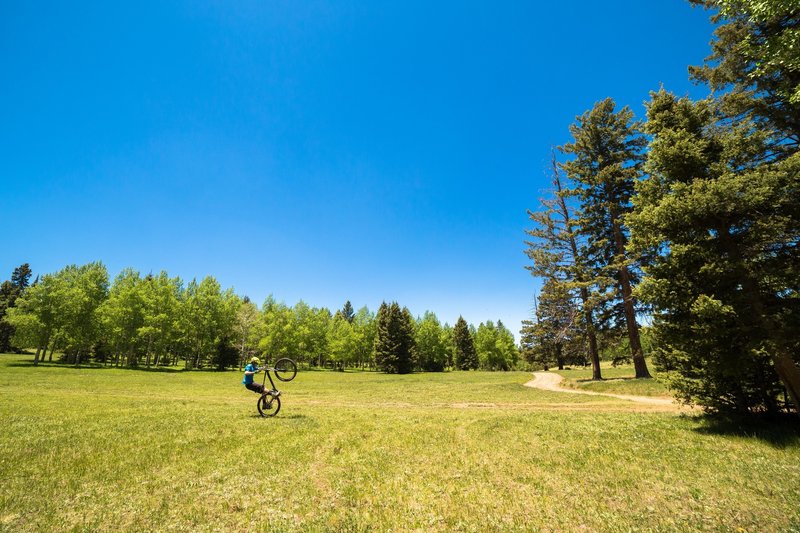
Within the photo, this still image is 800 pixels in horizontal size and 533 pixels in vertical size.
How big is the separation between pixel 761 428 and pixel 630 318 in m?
17.0

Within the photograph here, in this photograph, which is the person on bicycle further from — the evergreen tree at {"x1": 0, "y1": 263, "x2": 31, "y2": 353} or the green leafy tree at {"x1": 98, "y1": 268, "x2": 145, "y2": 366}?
the evergreen tree at {"x1": 0, "y1": 263, "x2": 31, "y2": 353}

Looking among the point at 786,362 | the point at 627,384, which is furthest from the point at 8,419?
the point at 627,384

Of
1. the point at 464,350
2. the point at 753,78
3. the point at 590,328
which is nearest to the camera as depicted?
the point at 753,78

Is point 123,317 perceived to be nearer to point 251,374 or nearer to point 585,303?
point 251,374

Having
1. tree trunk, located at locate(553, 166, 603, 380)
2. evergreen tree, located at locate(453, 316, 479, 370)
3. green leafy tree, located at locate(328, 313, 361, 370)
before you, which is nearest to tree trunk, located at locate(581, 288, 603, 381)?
tree trunk, located at locate(553, 166, 603, 380)

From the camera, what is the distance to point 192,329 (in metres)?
62.7

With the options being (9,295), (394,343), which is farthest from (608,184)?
(9,295)

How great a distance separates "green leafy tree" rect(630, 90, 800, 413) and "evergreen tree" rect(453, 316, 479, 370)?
74355mm

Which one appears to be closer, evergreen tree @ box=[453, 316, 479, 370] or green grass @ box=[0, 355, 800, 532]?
green grass @ box=[0, 355, 800, 532]

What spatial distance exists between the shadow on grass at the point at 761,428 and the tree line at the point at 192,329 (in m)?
50.8

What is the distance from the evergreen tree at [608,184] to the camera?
2677cm

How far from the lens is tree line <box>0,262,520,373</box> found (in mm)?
54125

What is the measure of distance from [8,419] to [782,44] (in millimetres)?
31674

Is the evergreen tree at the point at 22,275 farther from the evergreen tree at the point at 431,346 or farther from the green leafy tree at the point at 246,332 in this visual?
the evergreen tree at the point at 431,346
